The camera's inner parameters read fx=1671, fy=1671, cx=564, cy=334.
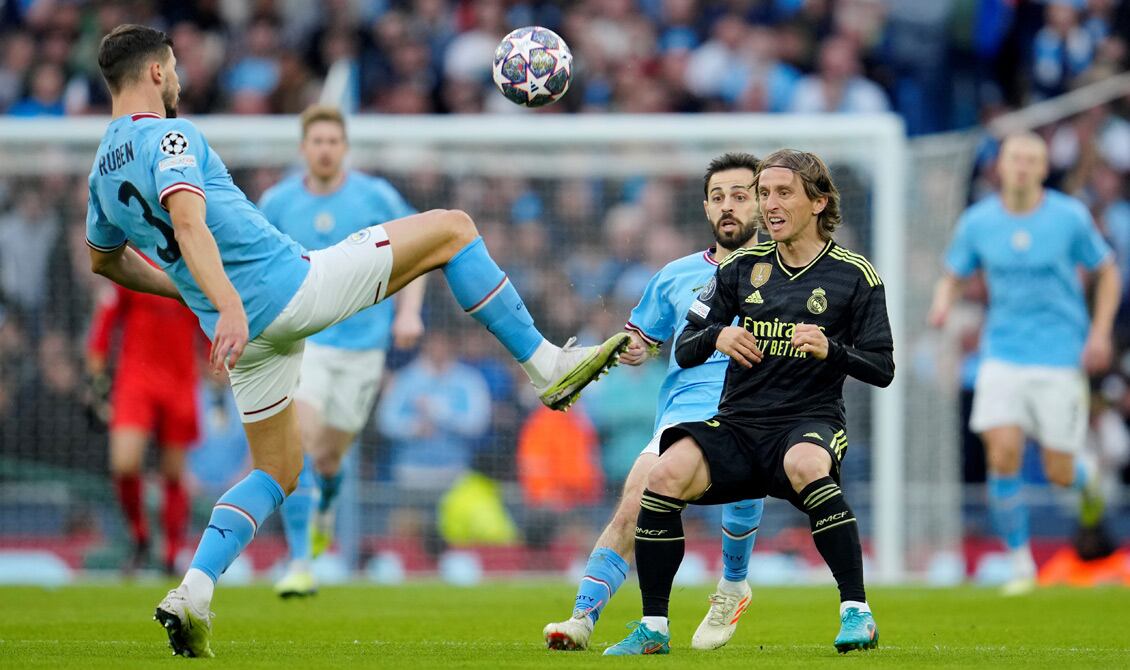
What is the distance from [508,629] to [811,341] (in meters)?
2.66

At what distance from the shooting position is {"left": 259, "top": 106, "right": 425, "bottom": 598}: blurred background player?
1045cm

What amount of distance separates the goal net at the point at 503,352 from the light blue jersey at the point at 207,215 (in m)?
7.44

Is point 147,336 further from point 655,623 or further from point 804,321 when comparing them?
point 804,321

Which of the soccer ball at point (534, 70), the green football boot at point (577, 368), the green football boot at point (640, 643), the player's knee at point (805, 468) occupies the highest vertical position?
the soccer ball at point (534, 70)

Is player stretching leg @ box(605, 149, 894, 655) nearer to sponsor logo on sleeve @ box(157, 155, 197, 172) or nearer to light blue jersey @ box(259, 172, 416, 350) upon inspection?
sponsor logo on sleeve @ box(157, 155, 197, 172)

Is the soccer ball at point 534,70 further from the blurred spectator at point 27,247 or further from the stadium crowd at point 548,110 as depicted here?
the blurred spectator at point 27,247

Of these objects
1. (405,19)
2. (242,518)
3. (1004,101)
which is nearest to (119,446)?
(242,518)

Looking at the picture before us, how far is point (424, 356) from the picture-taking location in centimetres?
1452

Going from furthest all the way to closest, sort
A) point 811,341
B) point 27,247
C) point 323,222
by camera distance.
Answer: point 27,247 < point 323,222 < point 811,341

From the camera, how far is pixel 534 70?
768cm

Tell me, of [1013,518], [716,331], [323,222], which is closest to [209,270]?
[716,331]

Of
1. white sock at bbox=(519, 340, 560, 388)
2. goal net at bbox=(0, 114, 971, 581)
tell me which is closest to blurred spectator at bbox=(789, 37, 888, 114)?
goal net at bbox=(0, 114, 971, 581)

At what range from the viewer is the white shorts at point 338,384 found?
10500 mm

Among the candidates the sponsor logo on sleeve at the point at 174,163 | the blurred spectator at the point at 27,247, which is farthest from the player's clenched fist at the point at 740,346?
the blurred spectator at the point at 27,247
